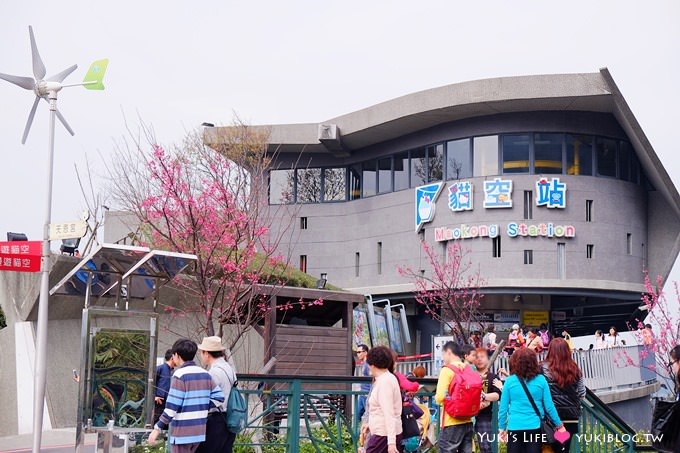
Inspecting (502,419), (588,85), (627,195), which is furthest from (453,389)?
(627,195)

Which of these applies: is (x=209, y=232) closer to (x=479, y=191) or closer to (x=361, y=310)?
(x=361, y=310)

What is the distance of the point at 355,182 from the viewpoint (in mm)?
40094

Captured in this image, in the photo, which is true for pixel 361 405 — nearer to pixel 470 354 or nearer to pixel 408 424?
pixel 470 354

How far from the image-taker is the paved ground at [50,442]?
14078mm

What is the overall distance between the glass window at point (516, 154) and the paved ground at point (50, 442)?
70.6 ft

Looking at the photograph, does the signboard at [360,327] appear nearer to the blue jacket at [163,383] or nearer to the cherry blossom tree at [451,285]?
the cherry blossom tree at [451,285]

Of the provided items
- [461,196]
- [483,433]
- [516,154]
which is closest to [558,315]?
[461,196]

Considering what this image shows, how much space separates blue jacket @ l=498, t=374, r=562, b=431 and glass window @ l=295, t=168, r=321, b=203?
32159 mm

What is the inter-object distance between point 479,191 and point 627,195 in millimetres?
6172

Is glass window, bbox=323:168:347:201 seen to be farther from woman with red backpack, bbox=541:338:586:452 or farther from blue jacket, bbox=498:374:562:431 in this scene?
blue jacket, bbox=498:374:562:431

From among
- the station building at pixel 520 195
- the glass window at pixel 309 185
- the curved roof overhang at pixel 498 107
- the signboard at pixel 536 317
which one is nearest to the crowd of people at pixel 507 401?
the curved roof overhang at pixel 498 107

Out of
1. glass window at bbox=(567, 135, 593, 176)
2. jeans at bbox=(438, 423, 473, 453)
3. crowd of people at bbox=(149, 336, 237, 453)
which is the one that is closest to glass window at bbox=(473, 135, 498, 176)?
glass window at bbox=(567, 135, 593, 176)

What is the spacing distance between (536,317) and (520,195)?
19.8 feet

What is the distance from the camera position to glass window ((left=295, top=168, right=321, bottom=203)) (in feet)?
133
